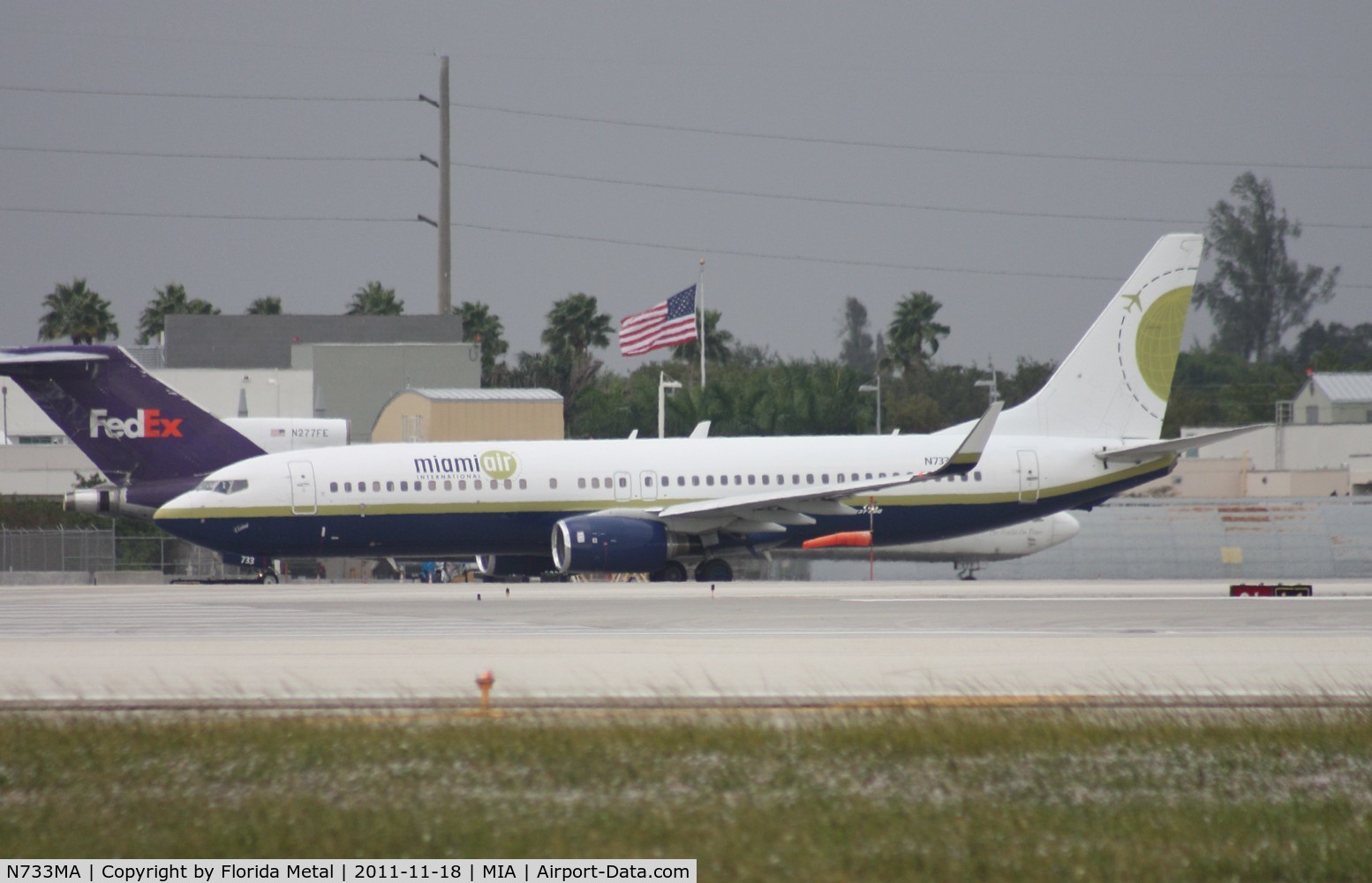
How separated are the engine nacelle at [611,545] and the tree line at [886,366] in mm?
50443

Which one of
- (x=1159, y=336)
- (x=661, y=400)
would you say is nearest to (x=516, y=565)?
(x=1159, y=336)

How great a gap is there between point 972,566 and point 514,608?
22769 mm

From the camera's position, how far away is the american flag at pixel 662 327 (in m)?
63.6

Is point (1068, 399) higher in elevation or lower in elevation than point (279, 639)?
higher

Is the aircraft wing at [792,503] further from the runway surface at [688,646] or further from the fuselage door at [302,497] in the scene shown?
the fuselage door at [302,497]

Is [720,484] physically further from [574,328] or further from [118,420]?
[574,328]

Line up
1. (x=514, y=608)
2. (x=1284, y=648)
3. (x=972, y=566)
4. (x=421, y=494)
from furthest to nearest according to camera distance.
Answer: (x=972, y=566)
(x=421, y=494)
(x=514, y=608)
(x=1284, y=648)

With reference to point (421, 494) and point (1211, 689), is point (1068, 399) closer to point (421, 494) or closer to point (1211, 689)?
point (421, 494)

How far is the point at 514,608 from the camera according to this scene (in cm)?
2712

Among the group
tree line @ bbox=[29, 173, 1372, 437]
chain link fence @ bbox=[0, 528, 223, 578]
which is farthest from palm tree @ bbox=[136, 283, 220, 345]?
chain link fence @ bbox=[0, 528, 223, 578]

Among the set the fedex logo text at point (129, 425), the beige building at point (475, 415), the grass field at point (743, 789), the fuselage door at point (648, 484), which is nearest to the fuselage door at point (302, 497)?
the fedex logo text at point (129, 425)

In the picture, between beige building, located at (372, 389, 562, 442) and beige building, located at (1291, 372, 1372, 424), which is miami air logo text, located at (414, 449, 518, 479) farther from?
beige building, located at (1291, 372, 1372, 424)

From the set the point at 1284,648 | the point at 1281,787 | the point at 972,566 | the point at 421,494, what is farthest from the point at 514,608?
the point at 972,566

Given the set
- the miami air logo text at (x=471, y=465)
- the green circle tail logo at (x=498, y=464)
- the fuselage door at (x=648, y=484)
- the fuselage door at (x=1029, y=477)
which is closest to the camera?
the miami air logo text at (x=471, y=465)
